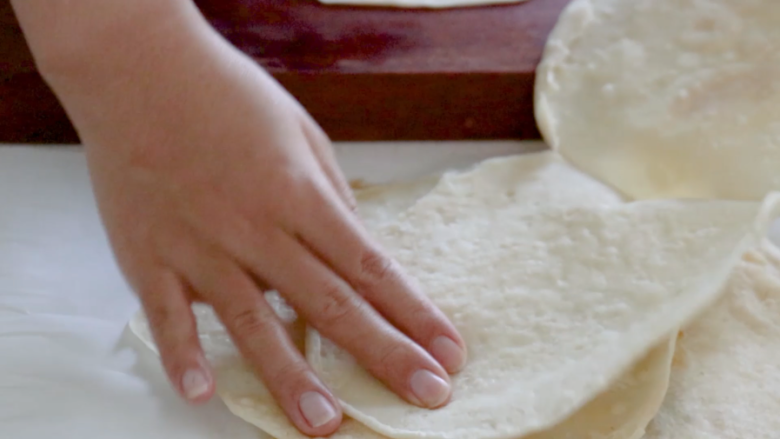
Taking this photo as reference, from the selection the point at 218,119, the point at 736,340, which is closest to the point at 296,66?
the point at 218,119

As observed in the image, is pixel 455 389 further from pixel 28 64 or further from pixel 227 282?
pixel 28 64

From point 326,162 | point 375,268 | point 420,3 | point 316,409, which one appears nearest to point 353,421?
point 316,409

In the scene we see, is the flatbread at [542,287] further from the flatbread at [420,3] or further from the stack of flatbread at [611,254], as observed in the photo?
the flatbread at [420,3]

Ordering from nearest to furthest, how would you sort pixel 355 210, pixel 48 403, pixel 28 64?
pixel 48 403 < pixel 355 210 < pixel 28 64

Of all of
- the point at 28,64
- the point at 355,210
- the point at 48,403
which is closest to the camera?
the point at 48,403

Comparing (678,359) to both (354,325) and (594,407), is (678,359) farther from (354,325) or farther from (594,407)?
(354,325)

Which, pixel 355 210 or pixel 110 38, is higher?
pixel 110 38

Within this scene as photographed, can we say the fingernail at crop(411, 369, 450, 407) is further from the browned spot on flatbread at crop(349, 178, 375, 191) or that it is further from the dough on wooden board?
the browned spot on flatbread at crop(349, 178, 375, 191)

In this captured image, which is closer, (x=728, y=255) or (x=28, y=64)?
(x=728, y=255)

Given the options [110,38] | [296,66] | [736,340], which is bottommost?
[736,340]
